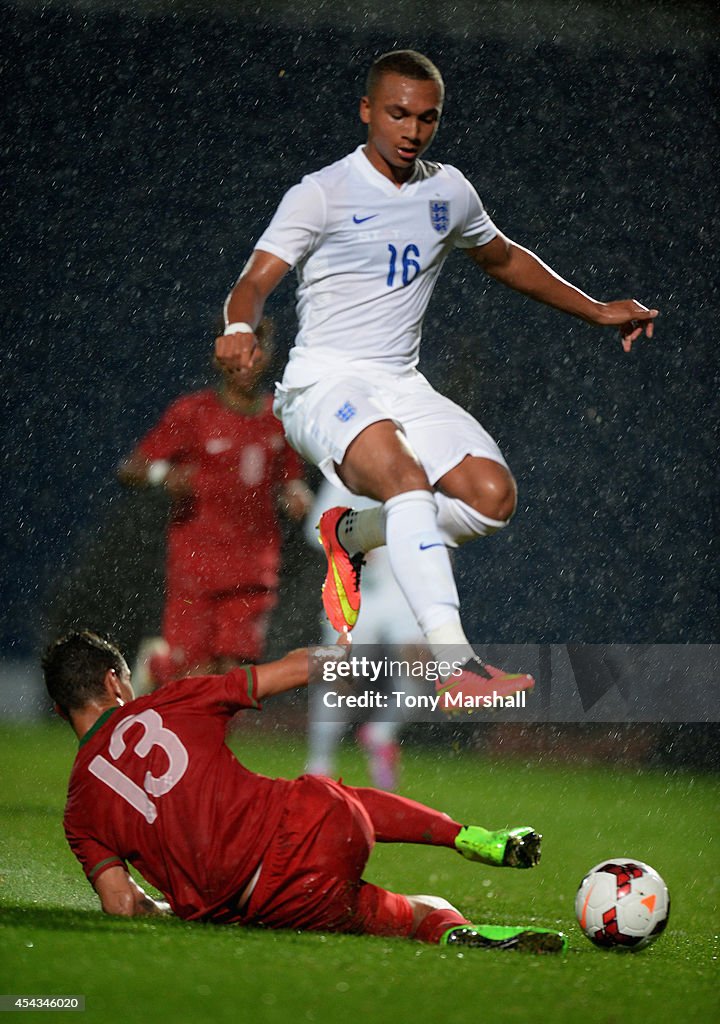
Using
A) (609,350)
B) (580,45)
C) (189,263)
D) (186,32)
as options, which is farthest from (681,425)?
(186,32)

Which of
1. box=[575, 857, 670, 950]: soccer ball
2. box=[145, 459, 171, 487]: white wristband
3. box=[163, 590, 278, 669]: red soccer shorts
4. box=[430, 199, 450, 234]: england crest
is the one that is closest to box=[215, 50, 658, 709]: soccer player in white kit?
box=[430, 199, 450, 234]: england crest

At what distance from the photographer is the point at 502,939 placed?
8.32 feet

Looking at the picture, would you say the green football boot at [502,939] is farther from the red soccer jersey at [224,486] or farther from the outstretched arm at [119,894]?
the red soccer jersey at [224,486]

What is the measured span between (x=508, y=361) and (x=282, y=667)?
1.42 meters

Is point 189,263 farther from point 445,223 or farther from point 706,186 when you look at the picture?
point 706,186

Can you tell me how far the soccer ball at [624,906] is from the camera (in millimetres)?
2658

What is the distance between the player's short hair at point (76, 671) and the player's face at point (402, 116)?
109cm

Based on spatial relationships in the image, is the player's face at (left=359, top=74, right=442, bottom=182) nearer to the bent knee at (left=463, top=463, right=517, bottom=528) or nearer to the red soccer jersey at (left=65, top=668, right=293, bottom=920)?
the bent knee at (left=463, top=463, right=517, bottom=528)

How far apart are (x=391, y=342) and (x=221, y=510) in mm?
807

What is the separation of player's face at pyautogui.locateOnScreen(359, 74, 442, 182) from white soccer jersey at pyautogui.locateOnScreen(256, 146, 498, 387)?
0.06m

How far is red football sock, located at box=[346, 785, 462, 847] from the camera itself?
2662 millimetres

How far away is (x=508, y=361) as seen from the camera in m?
3.76

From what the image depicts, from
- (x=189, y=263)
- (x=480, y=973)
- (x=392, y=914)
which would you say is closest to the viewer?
A: (x=480, y=973)

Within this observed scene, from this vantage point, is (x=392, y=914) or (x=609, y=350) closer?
(x=392, y=914)
